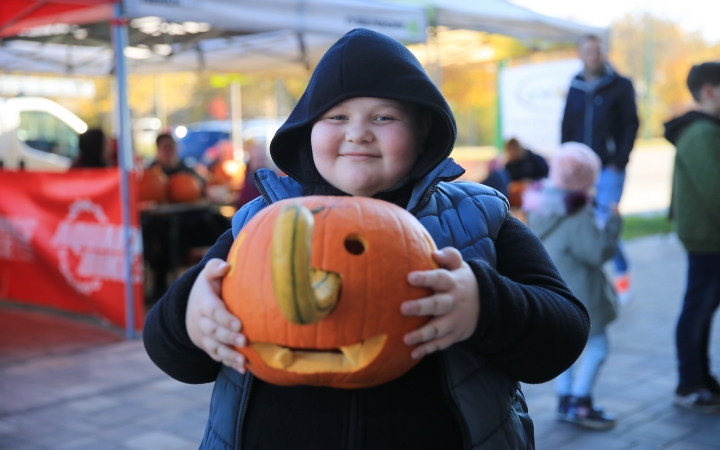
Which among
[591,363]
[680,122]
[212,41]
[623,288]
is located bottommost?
[623,288]

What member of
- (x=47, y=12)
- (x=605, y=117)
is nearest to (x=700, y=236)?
(x=605, y=117)

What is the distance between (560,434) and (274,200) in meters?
2.94

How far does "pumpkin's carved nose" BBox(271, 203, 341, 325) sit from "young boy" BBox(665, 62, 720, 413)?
3.87 m

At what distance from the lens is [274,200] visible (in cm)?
164

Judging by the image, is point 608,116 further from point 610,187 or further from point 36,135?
point 36,135

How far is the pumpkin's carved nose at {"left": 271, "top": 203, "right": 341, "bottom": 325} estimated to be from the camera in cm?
104

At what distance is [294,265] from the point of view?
3.42 ft

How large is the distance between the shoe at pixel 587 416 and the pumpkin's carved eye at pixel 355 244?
10.4 feet

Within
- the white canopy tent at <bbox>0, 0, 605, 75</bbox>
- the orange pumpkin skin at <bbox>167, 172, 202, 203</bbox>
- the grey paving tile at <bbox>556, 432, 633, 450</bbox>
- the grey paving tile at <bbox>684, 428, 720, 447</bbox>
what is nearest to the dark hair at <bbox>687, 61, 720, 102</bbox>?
the grey paving tile at <bbox>684, 428, 720, 447</bbox>

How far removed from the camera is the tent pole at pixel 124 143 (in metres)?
5.77

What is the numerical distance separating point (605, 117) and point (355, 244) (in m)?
6.27

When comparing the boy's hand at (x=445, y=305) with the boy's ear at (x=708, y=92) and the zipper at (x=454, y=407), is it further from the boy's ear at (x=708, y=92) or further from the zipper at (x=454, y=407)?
the boy's ear at (x=708, y=92)

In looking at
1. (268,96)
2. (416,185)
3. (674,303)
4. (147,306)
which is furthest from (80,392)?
(268,96)

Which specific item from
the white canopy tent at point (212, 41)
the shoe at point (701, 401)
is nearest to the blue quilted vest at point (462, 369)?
the shoe at point (701, 401)
